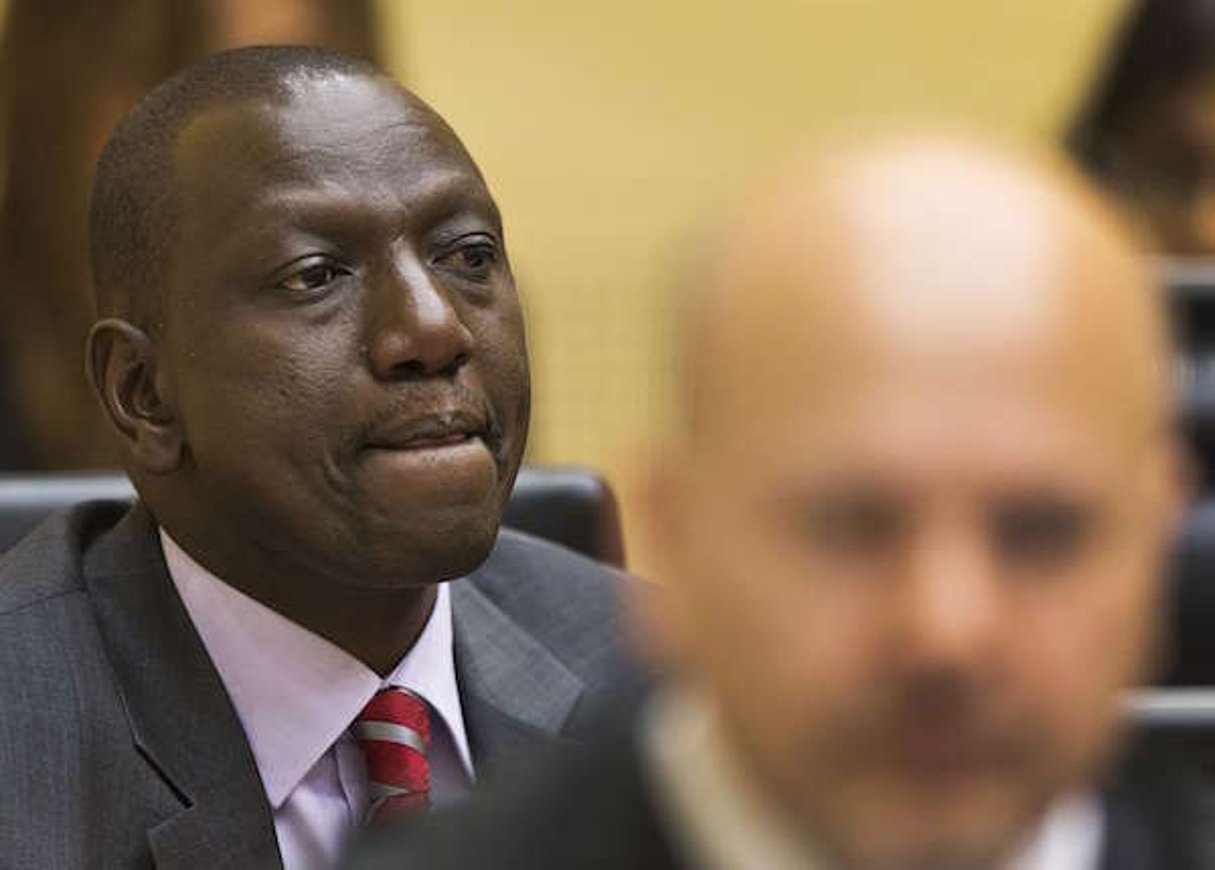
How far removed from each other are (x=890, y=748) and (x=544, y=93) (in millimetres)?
4458

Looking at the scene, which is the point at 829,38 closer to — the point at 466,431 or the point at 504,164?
the point at 504,164

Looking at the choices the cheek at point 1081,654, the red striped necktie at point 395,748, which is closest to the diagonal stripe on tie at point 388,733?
the red striped necktie at point 395,748

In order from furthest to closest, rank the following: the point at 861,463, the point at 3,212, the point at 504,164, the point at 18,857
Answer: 1. the point at 504,164
2. the point at 3,212
3. the point at 18,857
4. the point at 861,463

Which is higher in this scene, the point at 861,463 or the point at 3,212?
the point at 861,463

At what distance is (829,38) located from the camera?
5.16 meters

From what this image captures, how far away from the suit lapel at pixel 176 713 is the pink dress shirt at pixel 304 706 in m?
0.01

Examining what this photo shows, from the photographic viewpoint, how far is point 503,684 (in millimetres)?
1842

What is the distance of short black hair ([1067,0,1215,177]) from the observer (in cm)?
359

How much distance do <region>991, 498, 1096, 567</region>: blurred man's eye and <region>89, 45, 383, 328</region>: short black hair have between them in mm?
1087

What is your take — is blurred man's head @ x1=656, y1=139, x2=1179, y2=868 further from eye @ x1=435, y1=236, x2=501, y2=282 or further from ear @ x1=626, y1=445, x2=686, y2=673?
eye @ x1=435, y1=236, x2=501, y2=282

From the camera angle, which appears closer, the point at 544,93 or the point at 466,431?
the point at 466,431

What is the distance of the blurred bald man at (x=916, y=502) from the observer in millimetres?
709

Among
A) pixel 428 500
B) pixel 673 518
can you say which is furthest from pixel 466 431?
pixel 673 518

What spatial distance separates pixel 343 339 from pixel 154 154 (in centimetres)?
18
